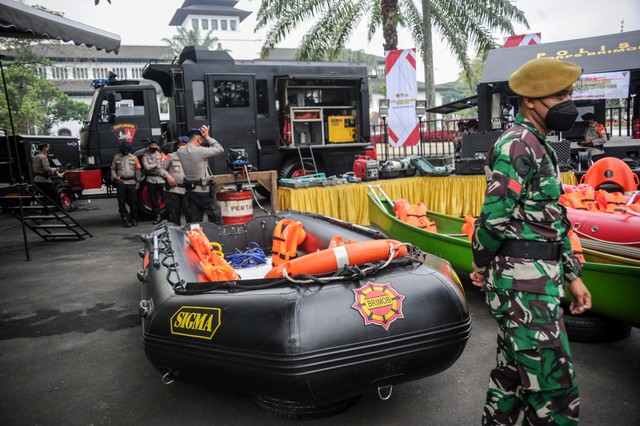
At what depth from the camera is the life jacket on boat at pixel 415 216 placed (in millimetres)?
6020

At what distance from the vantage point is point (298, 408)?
2.84 metres

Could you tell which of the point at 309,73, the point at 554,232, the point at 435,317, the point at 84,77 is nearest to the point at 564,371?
the point at 554,232

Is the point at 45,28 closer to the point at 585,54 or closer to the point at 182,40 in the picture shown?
the point at 585,54

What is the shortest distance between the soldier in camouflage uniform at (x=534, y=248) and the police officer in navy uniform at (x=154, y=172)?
8.11 m

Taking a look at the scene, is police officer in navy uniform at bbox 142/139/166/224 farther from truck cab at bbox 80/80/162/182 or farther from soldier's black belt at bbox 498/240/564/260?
soldier's black belt at bbox 498/240/564/260

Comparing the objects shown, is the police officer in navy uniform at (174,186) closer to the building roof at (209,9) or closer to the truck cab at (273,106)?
the truck cab at (273,106)

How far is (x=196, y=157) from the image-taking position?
687 cm

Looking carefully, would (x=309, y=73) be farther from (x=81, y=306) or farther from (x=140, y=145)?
(x=81, y=306)

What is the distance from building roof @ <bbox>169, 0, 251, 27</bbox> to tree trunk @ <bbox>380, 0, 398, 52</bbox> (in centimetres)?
6081

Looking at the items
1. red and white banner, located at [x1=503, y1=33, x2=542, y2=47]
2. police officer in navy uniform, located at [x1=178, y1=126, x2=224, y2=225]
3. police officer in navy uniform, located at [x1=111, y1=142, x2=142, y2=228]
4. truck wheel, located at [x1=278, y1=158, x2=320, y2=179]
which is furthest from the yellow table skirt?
red and white banner, located at [x1=503, y1=33, x2=542, y2=47]

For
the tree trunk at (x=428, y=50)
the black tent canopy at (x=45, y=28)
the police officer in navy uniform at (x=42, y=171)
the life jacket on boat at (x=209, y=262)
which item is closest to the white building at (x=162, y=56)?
the tree trunk at (x=428, y=50)

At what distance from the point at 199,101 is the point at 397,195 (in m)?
4.59

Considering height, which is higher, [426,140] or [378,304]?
[426,140]

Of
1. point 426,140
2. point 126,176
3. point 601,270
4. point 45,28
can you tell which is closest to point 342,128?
point 126,176
